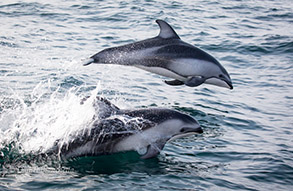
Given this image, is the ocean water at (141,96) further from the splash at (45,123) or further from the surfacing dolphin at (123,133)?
the surfacing dolphin at (123,133)

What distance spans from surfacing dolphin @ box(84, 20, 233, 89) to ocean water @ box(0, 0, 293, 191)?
756 mm

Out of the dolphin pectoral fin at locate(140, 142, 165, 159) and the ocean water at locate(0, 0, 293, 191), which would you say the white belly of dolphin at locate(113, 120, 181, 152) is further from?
the ocean water at locate(0, 0, 293, 191)

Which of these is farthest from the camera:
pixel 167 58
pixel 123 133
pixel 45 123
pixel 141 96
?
pixel 141 96

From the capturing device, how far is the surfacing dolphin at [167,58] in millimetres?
8211

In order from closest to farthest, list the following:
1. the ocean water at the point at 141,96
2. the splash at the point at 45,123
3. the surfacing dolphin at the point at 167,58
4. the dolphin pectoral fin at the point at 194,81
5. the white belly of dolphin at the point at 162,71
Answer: the ocean water at the point at 141,96 < the splash at the point at 45,123 < the surfacing dolphin at the point at 167,58 < the white belly of dolphin at the point at 162,71 < the dolphin pectoral fin at the point at 194,81

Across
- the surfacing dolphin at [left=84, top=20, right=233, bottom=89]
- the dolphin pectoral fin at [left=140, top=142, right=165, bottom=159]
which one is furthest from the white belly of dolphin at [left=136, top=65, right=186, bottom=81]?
the dolphin pectoral fin at [left=140, top=142, right=165, bottom=159]

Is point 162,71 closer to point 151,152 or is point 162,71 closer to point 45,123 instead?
point 151,152

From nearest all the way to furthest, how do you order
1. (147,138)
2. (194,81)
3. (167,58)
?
(147,138) < (167,58) < (194,81)

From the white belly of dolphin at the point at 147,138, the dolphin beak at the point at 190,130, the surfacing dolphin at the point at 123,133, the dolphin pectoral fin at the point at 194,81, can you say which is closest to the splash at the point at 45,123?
the surfacing dolphin at the point at 123,133

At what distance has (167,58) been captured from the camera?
879cm

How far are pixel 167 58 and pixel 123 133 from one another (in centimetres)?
186

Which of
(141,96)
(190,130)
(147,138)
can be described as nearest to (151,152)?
(147,138)

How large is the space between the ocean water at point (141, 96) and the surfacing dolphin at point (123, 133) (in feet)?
0.56

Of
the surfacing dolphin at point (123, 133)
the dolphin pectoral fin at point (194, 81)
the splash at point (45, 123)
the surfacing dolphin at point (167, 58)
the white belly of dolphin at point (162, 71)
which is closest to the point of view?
the surfacing dolphin at point (123, 133)
